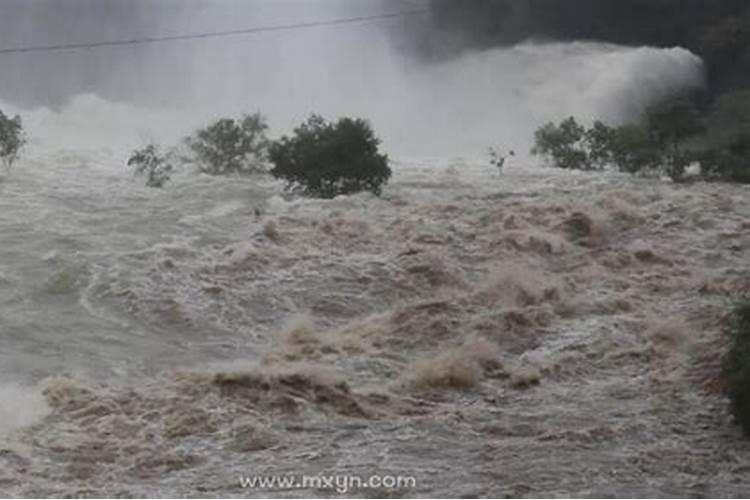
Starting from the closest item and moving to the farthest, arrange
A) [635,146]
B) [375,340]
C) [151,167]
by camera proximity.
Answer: [375,340] < [151,167] < [635,146]

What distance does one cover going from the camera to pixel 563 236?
18688mm

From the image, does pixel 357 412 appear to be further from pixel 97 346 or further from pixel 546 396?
pixel 97 346

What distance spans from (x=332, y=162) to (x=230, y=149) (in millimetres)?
5114

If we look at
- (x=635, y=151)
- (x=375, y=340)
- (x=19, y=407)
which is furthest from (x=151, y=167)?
(x=19, y=407)

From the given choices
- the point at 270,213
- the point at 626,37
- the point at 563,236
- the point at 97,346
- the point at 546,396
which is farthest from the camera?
the point at 626,37

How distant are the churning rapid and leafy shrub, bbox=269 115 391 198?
26.1 inches

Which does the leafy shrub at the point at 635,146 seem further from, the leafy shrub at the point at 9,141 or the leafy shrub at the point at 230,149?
the leafy shrub at the point at 9,141

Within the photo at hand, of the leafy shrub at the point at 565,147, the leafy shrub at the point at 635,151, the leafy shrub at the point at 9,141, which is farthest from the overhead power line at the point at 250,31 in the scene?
the leafy shrub at the point at 635,151

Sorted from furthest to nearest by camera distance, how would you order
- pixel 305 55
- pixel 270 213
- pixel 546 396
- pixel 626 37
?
1. pixel 305 55
2. pixel 626 37
3. pixel 270 213
4. pixel 546 396

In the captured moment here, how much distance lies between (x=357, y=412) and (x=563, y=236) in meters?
8.33

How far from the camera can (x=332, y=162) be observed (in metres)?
23.6

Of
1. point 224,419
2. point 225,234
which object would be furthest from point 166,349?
point 225,234

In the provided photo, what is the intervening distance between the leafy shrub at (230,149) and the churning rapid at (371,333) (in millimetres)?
764

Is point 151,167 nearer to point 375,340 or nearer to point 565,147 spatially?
point 565,147
